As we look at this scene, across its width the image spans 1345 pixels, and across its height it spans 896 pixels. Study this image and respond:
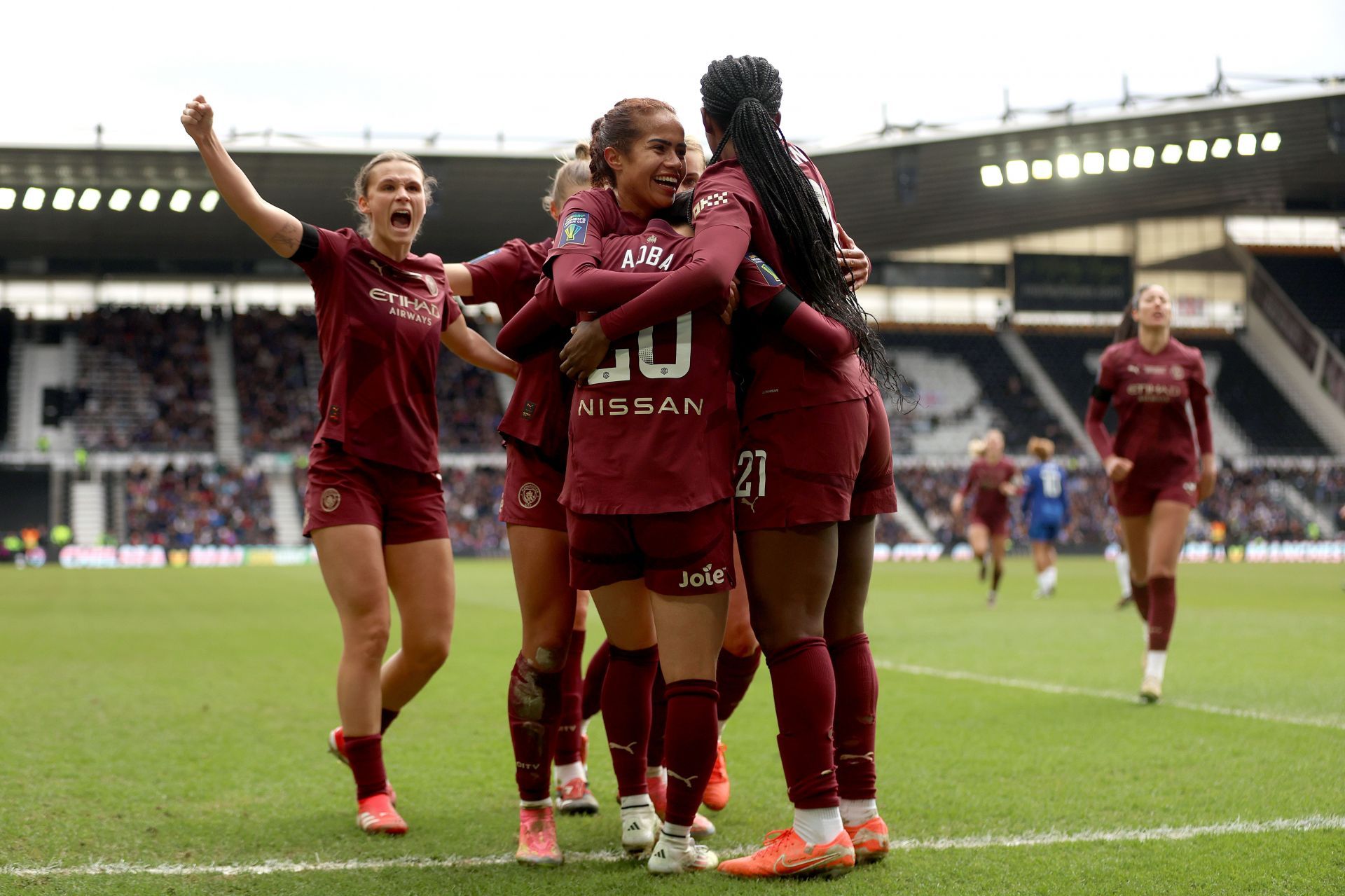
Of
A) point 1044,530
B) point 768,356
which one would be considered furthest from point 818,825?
point 1044,530

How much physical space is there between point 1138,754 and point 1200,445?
2.64 meters

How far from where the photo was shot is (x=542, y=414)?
3.89 metres

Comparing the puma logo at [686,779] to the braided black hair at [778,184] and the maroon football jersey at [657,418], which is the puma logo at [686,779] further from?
the braided black hair at [778,184]

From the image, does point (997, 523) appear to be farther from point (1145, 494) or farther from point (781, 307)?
point (781, 307)

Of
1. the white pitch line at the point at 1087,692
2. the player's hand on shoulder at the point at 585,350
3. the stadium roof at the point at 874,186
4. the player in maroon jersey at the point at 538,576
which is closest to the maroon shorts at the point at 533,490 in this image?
the player in maroon jersey at the point at 538,576

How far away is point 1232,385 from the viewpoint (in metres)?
41.8

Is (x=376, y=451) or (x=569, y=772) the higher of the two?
(x=376, y=451)

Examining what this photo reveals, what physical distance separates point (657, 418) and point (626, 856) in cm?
129

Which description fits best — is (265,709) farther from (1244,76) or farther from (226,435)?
(226,435)

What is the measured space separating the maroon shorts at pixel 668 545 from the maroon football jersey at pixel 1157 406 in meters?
4.40

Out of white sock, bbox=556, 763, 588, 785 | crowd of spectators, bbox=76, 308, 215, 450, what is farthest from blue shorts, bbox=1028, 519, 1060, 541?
crowd of spectators, bbox=76, 308, 215, 450

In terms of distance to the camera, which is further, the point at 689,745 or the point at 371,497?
the point at 371,497

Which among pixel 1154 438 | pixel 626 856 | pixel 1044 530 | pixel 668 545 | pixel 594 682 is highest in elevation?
pixel 1154 438

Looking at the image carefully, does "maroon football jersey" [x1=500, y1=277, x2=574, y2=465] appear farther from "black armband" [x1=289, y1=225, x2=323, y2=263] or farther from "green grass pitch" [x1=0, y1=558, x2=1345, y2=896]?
"green grass pitch" [x1=0, y1=558, x2=1345, y2=896]
